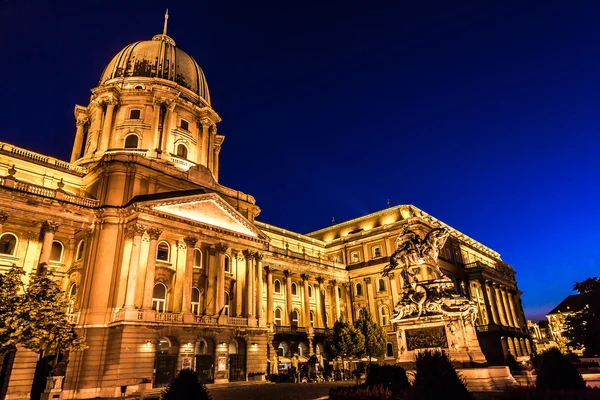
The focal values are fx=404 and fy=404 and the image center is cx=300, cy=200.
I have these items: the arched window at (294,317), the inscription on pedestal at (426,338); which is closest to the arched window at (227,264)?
the arched window at (294,317)

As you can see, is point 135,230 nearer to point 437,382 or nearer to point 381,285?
point 437,382

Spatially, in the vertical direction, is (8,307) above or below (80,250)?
below

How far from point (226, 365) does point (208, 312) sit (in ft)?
15.6

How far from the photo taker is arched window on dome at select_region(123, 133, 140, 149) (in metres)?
45.8

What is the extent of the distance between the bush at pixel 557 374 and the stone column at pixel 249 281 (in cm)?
2798

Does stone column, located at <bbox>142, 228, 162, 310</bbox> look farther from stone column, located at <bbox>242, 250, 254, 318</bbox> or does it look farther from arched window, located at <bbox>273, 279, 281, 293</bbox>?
arched window, located at <bbox>273, 279, 281, 293</bbox>

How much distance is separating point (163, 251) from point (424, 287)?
24815mm

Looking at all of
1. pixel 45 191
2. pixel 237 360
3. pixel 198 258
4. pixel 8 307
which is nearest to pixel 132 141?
pixel 45 191

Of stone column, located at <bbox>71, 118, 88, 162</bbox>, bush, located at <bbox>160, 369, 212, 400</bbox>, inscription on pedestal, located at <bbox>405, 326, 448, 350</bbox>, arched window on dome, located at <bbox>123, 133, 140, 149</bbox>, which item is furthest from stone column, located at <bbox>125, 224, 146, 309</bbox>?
bush, located at <bbox>160, 369, 212, 400</bbox>

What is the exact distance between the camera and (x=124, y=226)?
33.0m

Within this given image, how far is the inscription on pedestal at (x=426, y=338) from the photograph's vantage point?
16203 millimetres

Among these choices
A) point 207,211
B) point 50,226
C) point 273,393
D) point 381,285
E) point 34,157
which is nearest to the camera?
point 273,393

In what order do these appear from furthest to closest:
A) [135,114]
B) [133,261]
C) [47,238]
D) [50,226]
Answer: [135,114], [133,261], [50,226], [47,238]

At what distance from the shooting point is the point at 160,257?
34.9 meters
